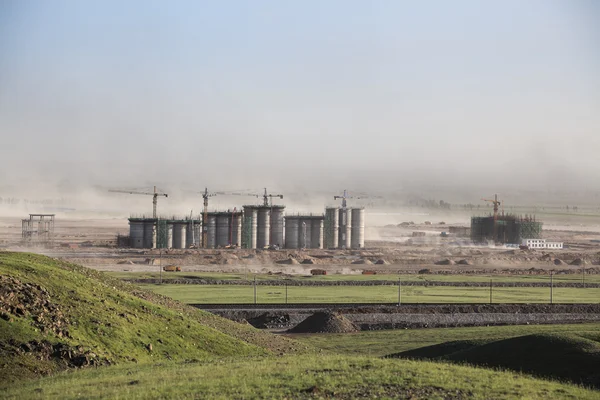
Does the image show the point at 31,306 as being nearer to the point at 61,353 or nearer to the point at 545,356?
the point at 61,353

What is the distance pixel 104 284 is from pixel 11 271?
9630 millimetres

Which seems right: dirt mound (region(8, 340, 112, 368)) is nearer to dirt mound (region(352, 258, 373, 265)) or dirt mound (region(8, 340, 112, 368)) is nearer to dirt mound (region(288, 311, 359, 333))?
dirt mound (region(288, 311, 359, 333))

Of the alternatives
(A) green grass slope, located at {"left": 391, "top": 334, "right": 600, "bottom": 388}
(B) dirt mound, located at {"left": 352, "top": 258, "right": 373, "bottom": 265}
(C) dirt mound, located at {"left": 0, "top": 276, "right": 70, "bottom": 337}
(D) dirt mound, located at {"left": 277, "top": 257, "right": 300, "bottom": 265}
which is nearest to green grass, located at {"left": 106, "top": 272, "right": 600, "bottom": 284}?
(D) dirt mound, located at {"left": 277, "top": 257, "right": 300, "bottom": 265}

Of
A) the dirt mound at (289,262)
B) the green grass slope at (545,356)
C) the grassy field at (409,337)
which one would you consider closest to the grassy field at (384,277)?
the dirt mound at (289,262)

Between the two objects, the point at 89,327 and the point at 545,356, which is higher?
the point at 89,327

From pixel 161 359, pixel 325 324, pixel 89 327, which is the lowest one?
pixel 325 324

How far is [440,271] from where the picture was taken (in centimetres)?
16350

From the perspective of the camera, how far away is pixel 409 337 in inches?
2840

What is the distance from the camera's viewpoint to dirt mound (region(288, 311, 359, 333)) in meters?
75.8

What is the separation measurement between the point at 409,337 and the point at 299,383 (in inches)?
1532

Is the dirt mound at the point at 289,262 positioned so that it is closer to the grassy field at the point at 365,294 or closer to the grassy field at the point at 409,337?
the grassy field at the point at 365,294

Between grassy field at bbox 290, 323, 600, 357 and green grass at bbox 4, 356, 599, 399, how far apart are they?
23596 mm

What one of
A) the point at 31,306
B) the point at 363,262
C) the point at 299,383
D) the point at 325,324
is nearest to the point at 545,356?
the point at 299,383

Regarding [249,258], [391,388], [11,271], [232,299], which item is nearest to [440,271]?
[249,258]
